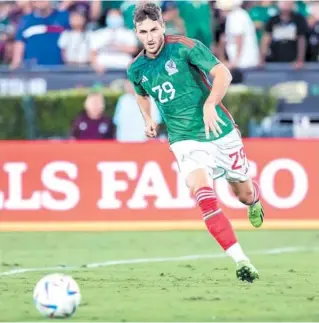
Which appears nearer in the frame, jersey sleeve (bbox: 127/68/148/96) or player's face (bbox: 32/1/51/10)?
jersey sleeve (bbox: 127/68/148/96)

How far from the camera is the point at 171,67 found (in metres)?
9.48

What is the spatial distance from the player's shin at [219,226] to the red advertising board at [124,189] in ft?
16.8

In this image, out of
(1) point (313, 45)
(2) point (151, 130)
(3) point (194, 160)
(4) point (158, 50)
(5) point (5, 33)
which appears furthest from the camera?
(5) point (5, 33)

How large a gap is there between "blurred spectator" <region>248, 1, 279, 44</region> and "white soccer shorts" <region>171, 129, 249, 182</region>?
288 inches

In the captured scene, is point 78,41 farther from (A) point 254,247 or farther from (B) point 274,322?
(B) point 274,322

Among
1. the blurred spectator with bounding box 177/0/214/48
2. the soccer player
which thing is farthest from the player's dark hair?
the blurred spectator with bounding box 177/0/214/48

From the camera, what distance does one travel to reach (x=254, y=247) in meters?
12.5

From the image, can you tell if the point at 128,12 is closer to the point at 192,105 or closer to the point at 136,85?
the point at 136,85

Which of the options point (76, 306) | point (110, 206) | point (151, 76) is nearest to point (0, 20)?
point (110, 206)

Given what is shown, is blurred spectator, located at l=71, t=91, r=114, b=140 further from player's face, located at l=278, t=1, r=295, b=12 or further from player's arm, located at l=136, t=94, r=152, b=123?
player's arm, located at l=136, t=94, r=152, b=123

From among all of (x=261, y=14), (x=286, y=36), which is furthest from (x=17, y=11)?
(x=286, y=36)

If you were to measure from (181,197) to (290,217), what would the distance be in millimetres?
1377

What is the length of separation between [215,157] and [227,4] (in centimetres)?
782

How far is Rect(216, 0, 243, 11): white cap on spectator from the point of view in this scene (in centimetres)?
1709
